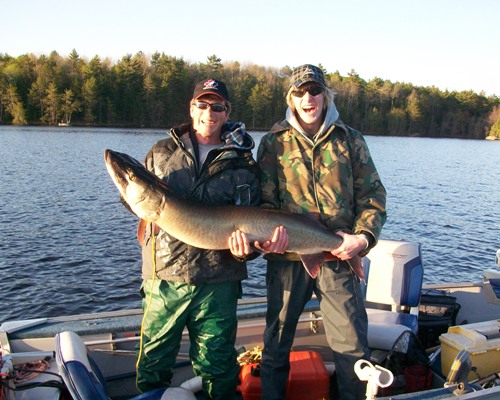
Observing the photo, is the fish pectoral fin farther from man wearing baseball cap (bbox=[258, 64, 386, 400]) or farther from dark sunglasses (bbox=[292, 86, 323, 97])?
dark sunglasses (bbox=[292, 86, 323, 97])

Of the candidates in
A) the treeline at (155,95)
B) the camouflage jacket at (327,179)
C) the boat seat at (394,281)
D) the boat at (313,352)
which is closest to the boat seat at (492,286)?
the boat at (313,352)

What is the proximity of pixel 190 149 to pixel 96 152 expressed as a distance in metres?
29.3

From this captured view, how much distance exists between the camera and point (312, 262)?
3211mm

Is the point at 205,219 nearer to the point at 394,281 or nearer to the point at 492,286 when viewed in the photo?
the point at 394,281

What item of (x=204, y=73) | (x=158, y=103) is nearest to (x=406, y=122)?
(x=204, y=73)

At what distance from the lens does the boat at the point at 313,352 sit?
2.98 metres

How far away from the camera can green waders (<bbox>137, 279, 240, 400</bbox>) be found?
3158 mm

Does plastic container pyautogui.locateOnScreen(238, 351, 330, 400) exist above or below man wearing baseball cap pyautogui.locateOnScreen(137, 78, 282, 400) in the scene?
below

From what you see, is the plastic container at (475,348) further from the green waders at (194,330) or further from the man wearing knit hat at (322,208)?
the green waders at (194,330)

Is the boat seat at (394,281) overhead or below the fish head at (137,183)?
below

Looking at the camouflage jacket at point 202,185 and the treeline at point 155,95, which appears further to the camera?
the treeline at point 155,95

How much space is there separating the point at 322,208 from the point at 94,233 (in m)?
11.0

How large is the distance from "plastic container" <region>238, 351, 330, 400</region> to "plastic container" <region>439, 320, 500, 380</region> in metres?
1.10

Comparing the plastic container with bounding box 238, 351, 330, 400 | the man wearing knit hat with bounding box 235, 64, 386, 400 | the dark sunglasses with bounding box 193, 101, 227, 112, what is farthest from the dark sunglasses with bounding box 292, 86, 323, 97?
the plastic container with bounding box 238, 351, 330, 400
